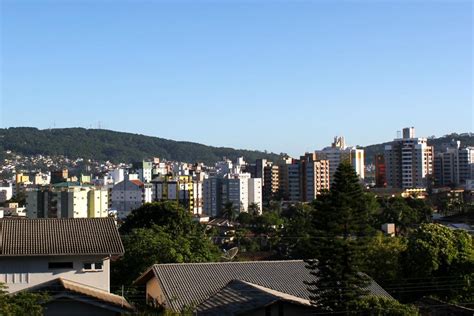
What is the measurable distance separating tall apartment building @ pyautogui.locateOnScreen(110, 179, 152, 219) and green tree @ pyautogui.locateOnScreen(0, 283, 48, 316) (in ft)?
263

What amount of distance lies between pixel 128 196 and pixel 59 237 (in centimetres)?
8193

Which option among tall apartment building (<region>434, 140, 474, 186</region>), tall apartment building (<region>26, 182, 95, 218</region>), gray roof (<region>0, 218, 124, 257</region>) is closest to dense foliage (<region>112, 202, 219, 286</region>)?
gray roof (<region>0, 218, 124, 257</region>)

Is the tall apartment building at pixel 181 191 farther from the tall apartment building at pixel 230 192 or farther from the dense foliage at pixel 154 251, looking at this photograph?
the dense foliage at pixel 154 251

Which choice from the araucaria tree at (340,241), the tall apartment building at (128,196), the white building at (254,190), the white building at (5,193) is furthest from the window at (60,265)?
the white building at (5,193)

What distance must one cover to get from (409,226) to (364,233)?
40.5 m

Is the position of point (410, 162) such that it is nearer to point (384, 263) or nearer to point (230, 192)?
point (230, 192)

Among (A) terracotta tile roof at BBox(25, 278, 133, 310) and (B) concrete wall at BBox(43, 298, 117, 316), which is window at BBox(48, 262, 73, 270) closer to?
(A) terracotta tile roof at BBox(25, 278, 133, 310)

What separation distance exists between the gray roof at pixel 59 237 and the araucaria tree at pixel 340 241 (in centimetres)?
446

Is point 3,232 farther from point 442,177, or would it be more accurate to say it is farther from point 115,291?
point 442,177

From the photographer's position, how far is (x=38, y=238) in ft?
54.3

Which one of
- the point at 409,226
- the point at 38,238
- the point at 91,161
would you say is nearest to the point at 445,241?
the point at 38,238

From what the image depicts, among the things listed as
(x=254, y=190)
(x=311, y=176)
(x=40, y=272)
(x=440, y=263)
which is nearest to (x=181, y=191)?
(x=254, y=190)

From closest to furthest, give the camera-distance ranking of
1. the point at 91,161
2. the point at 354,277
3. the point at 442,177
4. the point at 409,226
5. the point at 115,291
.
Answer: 1. the point at 354,277
2. the point at 115,291
3. the point at 409,226
4. the point at 442,177
5. the point at 91,161

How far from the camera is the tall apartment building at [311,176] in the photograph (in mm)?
99500
